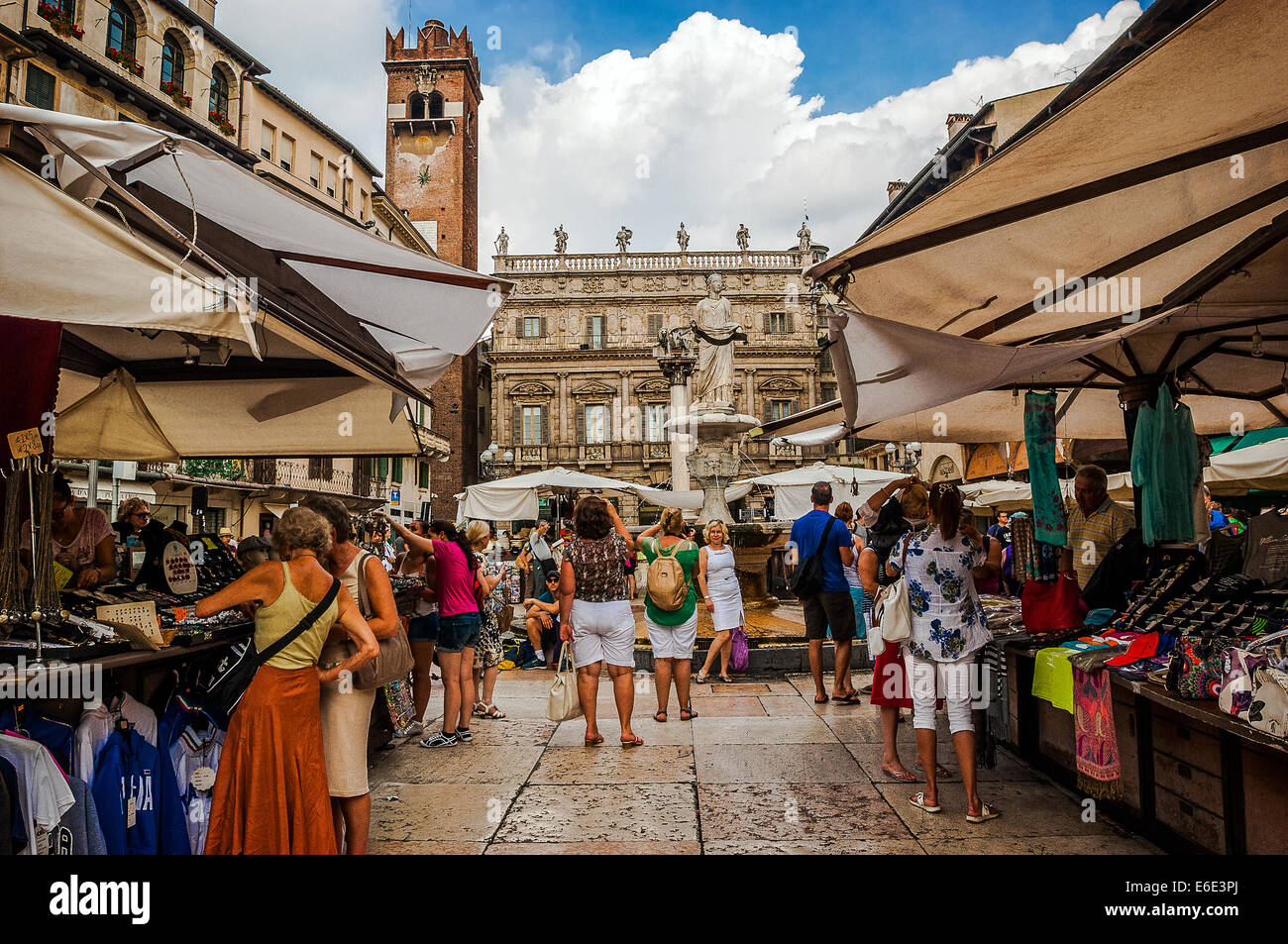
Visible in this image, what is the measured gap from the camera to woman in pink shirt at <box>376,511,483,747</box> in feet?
18.9

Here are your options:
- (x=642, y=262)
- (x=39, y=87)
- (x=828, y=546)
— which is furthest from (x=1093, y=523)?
(x=642, y=262)

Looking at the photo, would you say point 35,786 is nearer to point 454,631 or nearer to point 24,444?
point 24,444

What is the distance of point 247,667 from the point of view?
10.8 ft

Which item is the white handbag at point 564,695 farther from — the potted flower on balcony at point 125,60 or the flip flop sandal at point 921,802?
the potted flower on balcony at point 125,60

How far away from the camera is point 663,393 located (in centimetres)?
4372

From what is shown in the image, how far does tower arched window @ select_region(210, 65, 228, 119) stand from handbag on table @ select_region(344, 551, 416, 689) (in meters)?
26.5

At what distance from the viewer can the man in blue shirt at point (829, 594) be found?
22.2 feet

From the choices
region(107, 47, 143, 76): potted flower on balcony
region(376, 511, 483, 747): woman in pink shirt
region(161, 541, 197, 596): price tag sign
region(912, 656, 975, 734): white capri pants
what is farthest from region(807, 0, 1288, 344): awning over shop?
region(107, 47, 143, 76): potted flower on balcony

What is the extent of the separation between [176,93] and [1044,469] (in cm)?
2546

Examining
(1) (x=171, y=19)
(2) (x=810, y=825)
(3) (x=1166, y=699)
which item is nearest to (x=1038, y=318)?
(3) (x=1166, y=699)

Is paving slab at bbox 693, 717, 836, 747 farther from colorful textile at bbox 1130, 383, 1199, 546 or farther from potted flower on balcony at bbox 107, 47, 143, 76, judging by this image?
potted flower on balcony at bbox 107, 47, 143, 76

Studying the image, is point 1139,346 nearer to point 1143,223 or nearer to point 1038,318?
point 1038,318

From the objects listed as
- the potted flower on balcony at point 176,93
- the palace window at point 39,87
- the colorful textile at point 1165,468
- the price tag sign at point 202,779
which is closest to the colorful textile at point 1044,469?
the colorful textile at point 1165,468

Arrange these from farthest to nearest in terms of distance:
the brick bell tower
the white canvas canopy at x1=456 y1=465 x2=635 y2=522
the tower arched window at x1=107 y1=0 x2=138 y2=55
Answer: the brick bell tower, the tower arched window at x1=107 y1=0 x2=138 y2=55, the white canvas canopy at x1=456 y1=465 x2=635 y2=522
